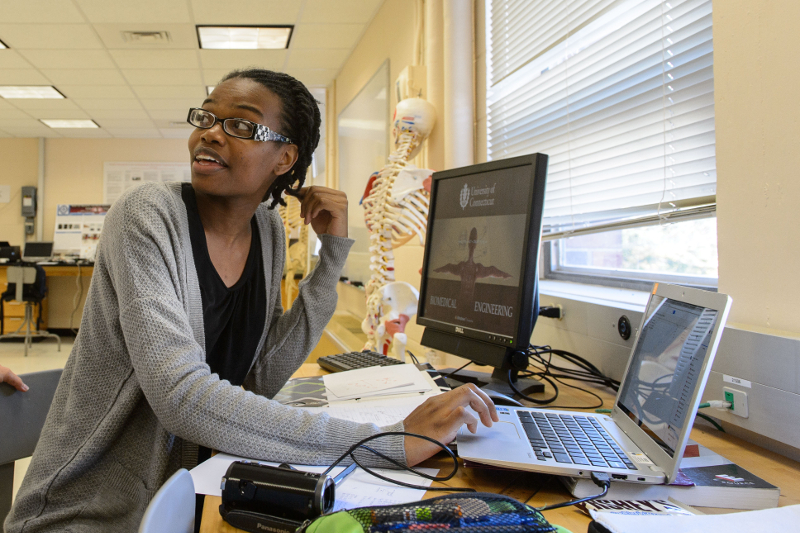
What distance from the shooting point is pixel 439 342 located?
4.64 feet

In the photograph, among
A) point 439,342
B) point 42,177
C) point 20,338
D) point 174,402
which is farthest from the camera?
point 42,177

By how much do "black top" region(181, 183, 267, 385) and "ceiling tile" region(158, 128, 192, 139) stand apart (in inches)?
275

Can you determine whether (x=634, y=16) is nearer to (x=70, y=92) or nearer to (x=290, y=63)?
(x=290, y=63)

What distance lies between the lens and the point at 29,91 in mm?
5570

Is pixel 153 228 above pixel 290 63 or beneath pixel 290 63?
beneath

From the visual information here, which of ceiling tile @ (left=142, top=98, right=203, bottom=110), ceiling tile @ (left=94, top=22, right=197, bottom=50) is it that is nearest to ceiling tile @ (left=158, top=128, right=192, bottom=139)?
ceiling tile @ (left=142, top=98, right=203, bottom=110)

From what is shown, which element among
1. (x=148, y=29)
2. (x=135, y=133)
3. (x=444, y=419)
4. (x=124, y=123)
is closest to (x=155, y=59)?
(x=148, y=29)

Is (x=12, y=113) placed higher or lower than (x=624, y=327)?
higher

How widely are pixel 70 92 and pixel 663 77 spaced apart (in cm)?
598

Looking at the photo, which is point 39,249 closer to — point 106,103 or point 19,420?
point 106,103

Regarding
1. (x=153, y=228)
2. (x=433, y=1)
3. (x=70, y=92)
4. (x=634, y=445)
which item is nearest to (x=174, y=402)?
(x=153, y=228)

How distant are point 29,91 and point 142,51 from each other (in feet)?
6.77

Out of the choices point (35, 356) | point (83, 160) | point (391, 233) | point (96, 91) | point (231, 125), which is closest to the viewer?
point (231, 125)

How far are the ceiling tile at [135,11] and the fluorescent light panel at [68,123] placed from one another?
11.9ft
